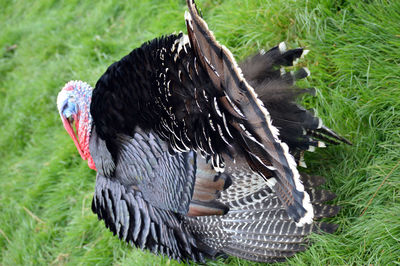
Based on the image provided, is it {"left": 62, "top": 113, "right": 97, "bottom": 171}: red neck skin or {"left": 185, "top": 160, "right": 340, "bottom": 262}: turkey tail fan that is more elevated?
{"left": 62, "top": 113, "right": 97, "bottom": 171}: red neck skin

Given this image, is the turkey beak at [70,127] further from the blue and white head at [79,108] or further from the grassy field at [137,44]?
the grassy field at [137,44]

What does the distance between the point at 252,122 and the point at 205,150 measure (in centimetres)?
58

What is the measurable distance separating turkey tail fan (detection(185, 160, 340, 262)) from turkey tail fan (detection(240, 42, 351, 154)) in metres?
0.37

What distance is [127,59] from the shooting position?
2.85 metres

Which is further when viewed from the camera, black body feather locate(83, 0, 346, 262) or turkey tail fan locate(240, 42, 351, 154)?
turkey tail fan locate(240, 42, 351, 154)

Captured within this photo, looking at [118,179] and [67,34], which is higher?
[67,34]

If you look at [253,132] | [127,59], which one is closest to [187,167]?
[253,132]

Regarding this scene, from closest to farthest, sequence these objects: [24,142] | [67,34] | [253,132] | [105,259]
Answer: [253,132] < [105,259] < [24,142] < [67,34]

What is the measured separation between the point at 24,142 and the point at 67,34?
6.06 feet

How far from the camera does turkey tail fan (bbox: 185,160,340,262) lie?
246 centimetres

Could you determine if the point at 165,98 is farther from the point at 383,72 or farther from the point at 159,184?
the point at 383,72

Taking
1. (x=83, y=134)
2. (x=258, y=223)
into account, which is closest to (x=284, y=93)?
(x=258, y=223)

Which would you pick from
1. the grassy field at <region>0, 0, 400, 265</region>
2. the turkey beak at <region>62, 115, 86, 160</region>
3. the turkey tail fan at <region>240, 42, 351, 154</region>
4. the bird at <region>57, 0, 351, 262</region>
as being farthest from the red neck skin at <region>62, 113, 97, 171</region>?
the turkey tail fan at <region>240, 42, 351, 154</region>

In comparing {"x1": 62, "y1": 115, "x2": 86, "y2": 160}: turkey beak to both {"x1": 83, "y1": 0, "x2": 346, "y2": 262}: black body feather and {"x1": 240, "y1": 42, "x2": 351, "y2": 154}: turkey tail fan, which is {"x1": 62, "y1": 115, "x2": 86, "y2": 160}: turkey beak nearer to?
{"x1": 83, "y1": 0, "x2": 346, "y2": 262}: black body feather
